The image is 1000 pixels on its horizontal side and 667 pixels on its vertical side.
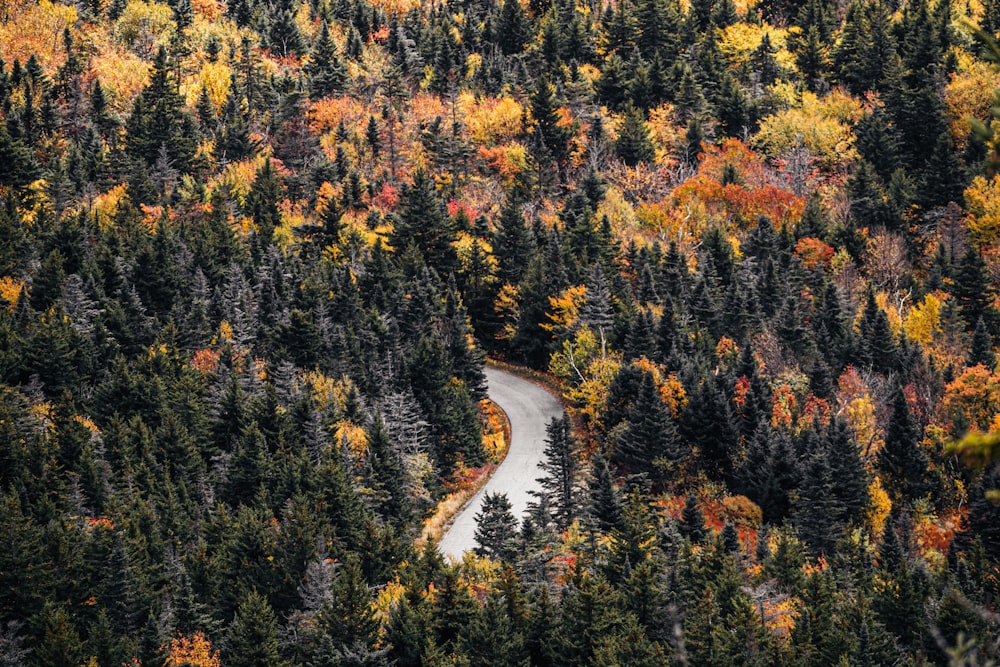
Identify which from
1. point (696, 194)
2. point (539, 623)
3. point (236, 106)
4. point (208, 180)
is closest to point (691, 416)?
point (539, 623)

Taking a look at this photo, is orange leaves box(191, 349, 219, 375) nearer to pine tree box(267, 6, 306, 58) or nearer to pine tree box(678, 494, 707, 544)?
pine tree box(678, 494, 707, 544)

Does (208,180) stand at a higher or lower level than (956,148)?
lower

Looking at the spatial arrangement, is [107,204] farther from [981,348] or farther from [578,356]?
[981,348]

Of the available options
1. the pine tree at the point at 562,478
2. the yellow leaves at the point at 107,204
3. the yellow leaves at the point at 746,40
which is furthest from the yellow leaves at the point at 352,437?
the yellow leaves at the point at 746,40

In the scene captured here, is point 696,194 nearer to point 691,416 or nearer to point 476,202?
point 476,202

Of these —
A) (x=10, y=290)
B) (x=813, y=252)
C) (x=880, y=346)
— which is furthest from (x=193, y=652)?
(x=813, y=252)

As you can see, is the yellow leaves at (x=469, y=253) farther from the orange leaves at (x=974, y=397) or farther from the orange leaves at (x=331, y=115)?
the orange leaves at (x=974, y=397)
